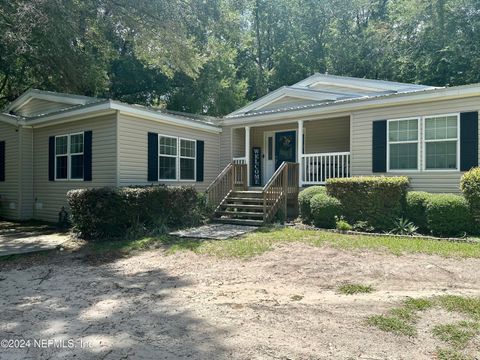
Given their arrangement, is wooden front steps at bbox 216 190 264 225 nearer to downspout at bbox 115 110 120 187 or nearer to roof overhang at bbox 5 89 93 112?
downspout at bbox 115 110 120 187

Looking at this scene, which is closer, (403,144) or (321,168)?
(403,144)

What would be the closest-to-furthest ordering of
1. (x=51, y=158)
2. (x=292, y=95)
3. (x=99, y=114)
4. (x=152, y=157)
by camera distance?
1. (x=99, y=114)
2. (x=152, y=157)
3. (x=51, y=158)
4. (x=292, y=95)

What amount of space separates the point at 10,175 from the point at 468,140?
14.6 metres

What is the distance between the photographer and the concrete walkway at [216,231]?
8953 mm

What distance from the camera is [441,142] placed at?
9.81 m

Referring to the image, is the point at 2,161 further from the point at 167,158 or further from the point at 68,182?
the point at 167,158

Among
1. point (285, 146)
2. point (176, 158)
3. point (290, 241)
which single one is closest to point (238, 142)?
point (285, 146)

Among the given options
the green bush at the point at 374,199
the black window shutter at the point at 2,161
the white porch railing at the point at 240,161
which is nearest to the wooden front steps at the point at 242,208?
the white porch railing at the point at 240,161

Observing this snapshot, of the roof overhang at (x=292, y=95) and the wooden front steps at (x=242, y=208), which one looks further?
→ the roof overhang at (x=292, y=95)

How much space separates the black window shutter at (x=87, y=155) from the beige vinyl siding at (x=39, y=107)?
2.32 metres

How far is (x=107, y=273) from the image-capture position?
6.60 m

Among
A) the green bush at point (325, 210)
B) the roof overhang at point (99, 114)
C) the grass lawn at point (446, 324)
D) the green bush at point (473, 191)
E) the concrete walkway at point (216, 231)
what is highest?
the roof overhang at point (99, 114)

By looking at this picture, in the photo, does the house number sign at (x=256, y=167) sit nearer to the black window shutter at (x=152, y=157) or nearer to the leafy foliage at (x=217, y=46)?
the leafy foliage at (x=217, y=46)

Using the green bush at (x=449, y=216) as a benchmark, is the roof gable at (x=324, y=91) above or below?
above
